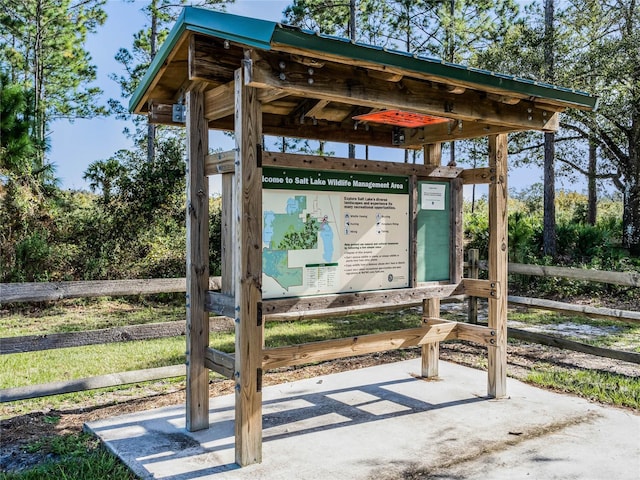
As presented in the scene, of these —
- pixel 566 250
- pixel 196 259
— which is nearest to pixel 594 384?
pixel 196 259

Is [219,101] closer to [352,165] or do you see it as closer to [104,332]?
[352,165]

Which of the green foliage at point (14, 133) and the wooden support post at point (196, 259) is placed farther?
the green foliage at point (14, 133)

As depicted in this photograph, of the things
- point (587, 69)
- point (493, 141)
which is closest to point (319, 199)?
point (493, 141)

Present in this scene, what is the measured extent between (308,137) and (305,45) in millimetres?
2422

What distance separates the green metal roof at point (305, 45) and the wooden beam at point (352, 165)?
3.36 feet

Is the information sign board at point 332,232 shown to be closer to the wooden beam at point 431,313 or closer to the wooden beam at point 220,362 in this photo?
the wooden beam at point 220,362

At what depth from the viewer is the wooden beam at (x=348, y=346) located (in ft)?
14.4

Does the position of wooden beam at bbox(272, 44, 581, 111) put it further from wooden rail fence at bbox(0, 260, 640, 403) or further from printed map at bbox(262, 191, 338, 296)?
wooden rail fence at bbox(0, 260, 640, 403)

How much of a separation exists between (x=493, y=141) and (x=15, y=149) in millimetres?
11224

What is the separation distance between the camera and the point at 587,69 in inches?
Answer: 568

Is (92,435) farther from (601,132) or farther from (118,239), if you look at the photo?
(601,132)

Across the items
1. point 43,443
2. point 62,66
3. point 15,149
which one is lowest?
point 43,443

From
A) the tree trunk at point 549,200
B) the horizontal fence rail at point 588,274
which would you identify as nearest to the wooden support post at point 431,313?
the horizontal fence rail at point 588,274

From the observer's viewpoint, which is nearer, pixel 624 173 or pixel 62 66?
pixel 624 173
